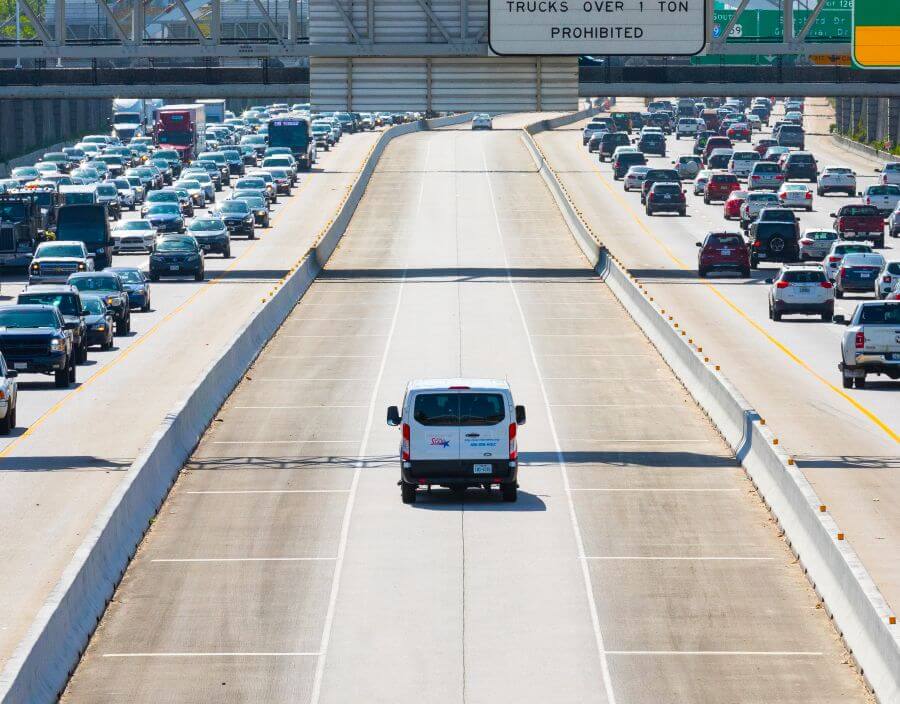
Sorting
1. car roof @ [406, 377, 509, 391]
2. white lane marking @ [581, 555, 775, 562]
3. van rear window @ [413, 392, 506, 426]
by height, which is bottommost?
white lane marking @ [581, 555, 775, 562]

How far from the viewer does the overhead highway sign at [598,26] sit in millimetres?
38656

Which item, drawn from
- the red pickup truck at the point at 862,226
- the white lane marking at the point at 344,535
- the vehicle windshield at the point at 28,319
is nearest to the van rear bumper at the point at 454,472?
the white lane marking at the point at 344,535

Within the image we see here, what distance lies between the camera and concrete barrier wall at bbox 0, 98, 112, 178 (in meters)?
138

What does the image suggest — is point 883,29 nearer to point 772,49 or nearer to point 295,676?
point 295,676

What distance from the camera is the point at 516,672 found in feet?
60.4

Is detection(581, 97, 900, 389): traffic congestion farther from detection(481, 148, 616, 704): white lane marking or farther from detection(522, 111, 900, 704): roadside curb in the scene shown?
detection(481, 148, 616, 704): white lane marking

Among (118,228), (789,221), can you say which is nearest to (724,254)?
(789,221)

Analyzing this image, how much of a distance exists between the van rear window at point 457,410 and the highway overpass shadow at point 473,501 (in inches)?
45.2

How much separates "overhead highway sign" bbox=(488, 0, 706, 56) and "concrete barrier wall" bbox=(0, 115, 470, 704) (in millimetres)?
8463

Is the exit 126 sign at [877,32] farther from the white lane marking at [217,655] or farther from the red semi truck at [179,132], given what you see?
the red semi truck at [179,132]

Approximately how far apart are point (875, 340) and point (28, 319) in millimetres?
16510

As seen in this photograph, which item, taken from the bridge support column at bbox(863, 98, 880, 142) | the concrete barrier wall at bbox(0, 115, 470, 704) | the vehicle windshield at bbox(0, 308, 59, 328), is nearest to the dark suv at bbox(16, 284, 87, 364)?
the vehicle windshield at bbox(0, 308, 59, 328)

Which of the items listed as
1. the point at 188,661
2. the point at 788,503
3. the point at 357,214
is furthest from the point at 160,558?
the point at 357,214

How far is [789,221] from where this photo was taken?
230 feet
